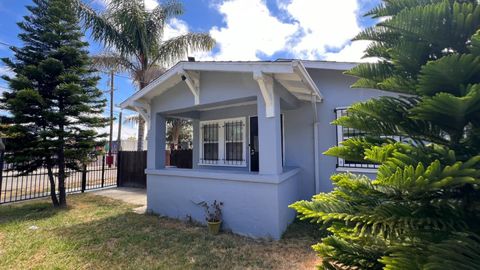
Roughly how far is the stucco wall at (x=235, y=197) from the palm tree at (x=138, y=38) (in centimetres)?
741

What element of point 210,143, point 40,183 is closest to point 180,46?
point 210,143

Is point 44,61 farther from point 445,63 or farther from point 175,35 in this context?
point 445,63

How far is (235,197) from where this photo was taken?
5.70m

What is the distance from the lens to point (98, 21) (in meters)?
11.5

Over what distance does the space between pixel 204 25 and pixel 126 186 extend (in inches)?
354

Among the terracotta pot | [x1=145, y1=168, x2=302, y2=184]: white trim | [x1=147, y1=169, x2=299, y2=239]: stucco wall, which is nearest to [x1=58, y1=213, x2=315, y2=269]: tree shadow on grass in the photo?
the terracotta pot

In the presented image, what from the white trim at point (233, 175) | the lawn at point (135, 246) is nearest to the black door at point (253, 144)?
the white trim at point (233, 175)

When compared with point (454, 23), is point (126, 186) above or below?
below

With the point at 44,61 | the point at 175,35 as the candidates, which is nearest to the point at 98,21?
the point at 175,35

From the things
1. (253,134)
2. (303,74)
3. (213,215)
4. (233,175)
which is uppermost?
(303,74)

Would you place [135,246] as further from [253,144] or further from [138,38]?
[138,38]

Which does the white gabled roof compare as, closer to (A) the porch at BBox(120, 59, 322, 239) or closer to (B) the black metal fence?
(A) the porch at BBox(120, 59, 322, 239)

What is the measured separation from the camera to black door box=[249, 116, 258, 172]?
814 centimetres

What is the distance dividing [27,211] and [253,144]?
281 inches
